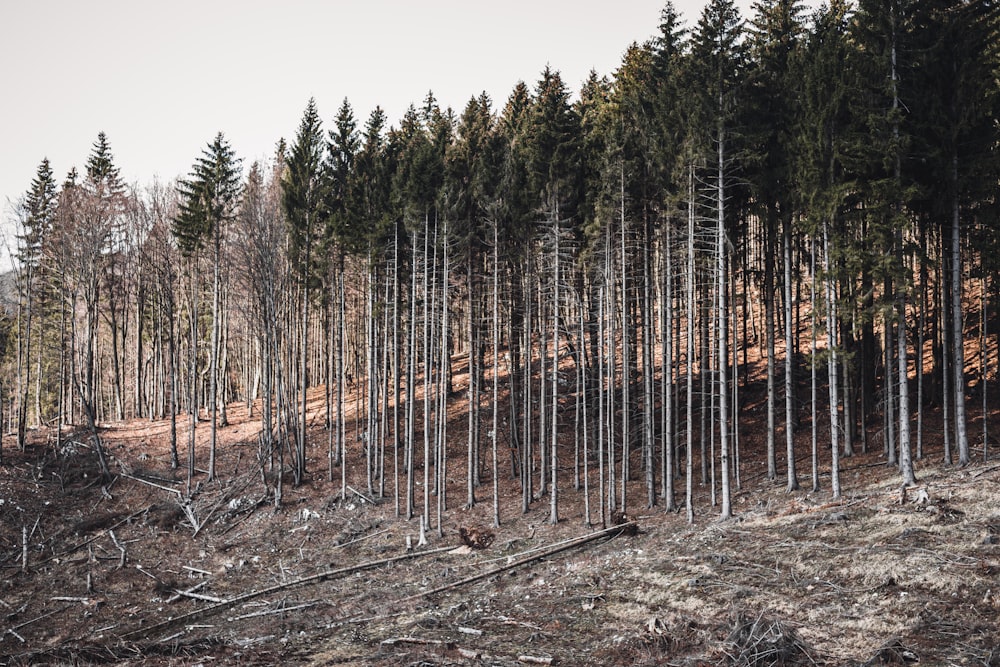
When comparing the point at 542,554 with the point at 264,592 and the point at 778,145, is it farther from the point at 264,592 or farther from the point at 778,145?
the point at 778,145

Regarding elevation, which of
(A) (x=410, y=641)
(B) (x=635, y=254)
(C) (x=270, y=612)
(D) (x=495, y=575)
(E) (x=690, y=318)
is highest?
(B) (x=635, y=254)

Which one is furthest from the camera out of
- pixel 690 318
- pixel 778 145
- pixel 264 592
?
pixel 778 145

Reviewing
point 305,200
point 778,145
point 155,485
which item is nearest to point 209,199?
point 305,200

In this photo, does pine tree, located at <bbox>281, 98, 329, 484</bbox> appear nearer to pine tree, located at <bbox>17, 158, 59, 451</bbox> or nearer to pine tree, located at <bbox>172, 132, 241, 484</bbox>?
pine tree, located at <bbox>172, 132, 241, 484</bbox>

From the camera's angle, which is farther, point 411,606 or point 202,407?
point 202,407

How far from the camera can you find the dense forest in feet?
57.9

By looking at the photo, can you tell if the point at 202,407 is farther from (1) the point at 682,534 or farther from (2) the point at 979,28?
(2) the point at 979,28

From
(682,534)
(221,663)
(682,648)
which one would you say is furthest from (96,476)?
(682,648)

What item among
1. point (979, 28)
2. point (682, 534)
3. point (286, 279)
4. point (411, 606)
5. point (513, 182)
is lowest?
point (411, 606)

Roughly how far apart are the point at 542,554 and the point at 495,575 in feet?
5.58

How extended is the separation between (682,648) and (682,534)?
6.95 meters

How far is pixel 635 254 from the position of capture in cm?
2445

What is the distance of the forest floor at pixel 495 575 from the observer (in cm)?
1086

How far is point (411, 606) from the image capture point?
15.7m
